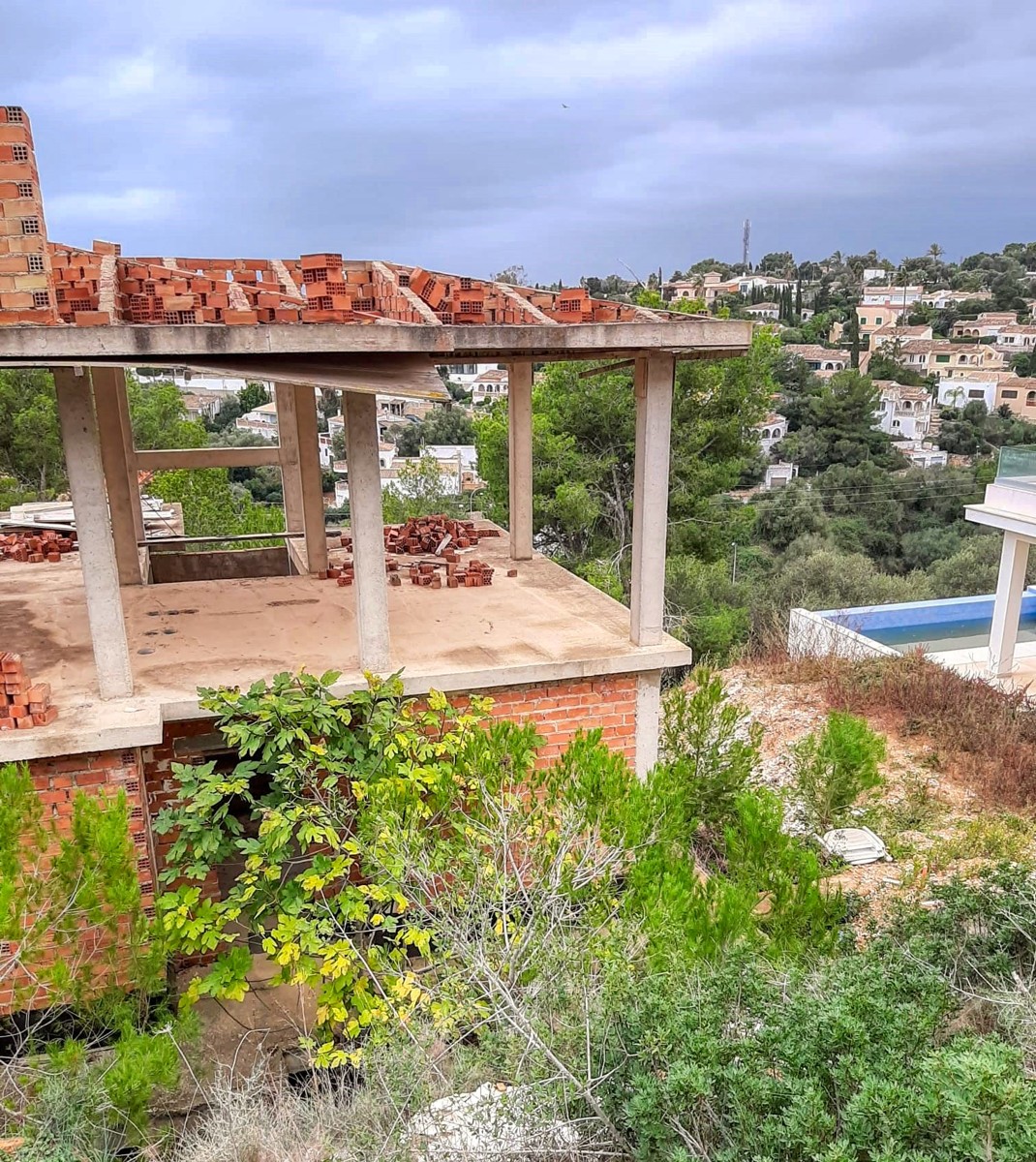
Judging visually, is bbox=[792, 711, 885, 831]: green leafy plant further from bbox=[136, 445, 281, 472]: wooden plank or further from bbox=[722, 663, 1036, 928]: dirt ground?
bbox=[136, 445, 281, 472]: wooden plank

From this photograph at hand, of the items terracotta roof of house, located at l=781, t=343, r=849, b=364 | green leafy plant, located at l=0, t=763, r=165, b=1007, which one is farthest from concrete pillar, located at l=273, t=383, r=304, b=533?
terracotta roof of house, located at l=781, t=343, r=849, b=364

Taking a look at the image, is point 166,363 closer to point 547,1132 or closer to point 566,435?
point 547,1132

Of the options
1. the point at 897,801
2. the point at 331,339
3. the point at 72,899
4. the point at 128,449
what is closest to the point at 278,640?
the point at 72,899

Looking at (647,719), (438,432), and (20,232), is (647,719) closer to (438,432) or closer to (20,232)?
(20,232)

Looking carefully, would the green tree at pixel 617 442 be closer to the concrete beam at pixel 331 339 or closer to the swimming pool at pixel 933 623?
the swimming pool at pixel 933 623

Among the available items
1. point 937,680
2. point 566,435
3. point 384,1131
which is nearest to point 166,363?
point 384,1131

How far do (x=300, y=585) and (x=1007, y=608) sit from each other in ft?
44.6

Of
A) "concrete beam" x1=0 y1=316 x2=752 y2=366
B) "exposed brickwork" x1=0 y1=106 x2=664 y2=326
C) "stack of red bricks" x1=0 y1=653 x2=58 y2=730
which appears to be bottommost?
"stack of red bricks" x1=0 y1=653 x2=58 y2=730

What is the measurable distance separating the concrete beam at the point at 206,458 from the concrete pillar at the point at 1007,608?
42.0 ft

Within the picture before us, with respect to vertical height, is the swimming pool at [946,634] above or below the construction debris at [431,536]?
below

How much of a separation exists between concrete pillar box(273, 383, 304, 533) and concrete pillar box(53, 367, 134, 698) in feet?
14.5

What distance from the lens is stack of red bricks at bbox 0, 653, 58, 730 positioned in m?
4.82

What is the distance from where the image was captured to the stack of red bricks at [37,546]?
944 cm

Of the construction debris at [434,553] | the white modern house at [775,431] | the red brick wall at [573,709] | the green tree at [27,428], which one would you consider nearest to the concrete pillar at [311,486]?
the construction debris at [434,553]
